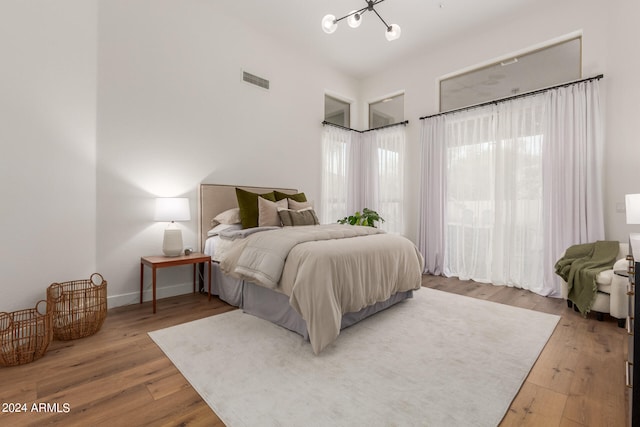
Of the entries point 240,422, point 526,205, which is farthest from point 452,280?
point 240,422

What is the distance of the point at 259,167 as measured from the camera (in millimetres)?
4180

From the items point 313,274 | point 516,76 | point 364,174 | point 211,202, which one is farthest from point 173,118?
point 516,76

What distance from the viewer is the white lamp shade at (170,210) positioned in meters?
2.97

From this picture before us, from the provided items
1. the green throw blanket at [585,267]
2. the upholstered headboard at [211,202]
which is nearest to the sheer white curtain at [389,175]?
the green throw blanket at [585,267]

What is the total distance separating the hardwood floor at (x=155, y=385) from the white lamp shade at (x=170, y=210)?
99 cm

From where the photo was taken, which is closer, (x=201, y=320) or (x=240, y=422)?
(x=240, y=422)

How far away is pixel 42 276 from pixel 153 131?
165cm

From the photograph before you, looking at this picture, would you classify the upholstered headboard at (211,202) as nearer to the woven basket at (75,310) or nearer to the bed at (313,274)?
the bed at (313,274)

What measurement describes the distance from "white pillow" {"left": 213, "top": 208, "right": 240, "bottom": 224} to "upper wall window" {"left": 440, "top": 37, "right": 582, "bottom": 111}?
11.3 ft

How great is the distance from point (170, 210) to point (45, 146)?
3.44 ft

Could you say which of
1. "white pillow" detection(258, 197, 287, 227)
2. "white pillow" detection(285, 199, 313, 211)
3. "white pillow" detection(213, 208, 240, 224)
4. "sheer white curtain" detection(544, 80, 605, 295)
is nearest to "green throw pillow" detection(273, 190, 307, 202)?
"white pillow" detection(285, 199, 313, 211)

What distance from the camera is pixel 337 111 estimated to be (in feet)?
17.9

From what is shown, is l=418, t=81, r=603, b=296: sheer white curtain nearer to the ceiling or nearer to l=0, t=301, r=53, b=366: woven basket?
the ceiling

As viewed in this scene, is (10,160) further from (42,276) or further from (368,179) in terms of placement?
(368,179)
